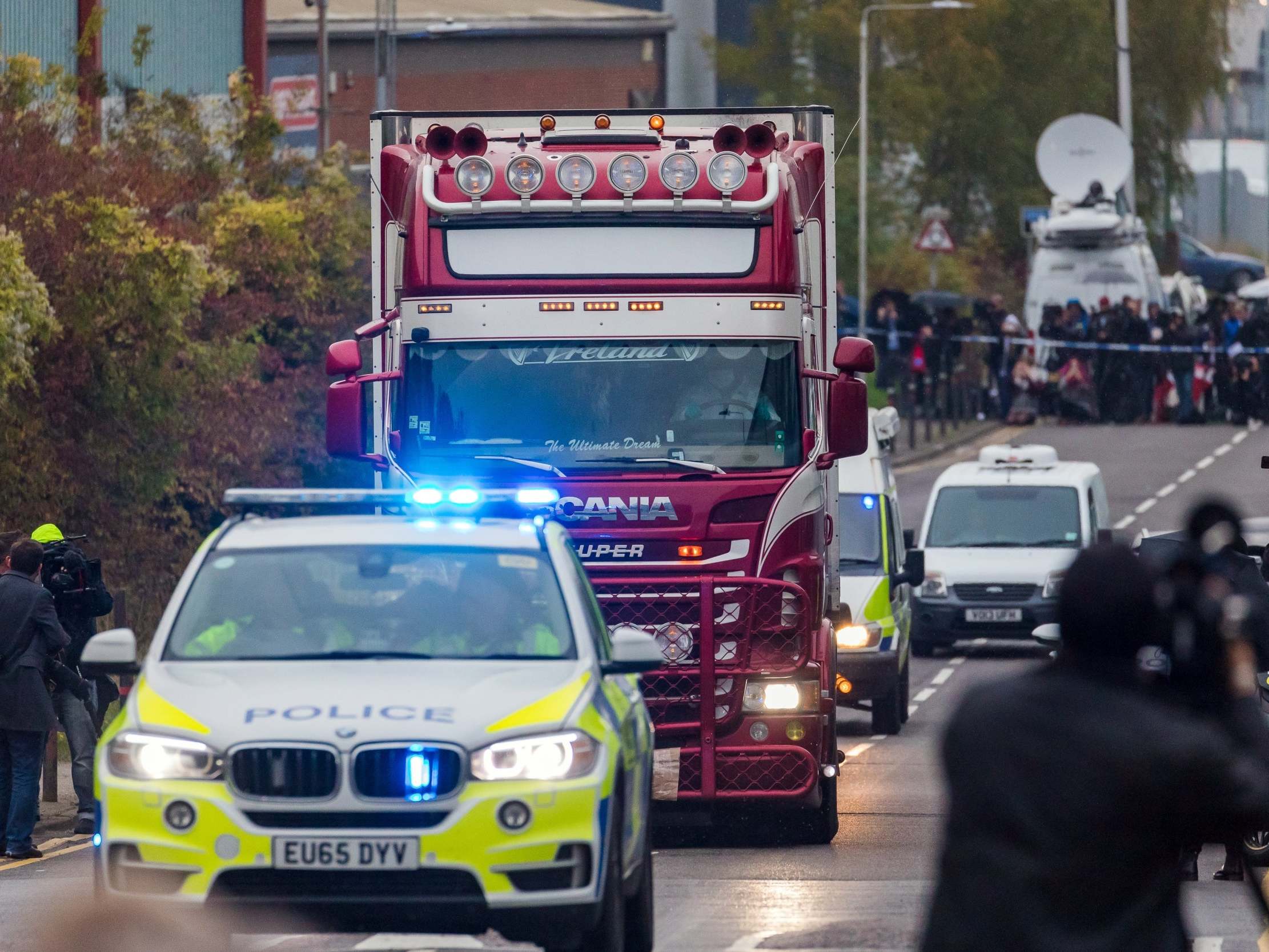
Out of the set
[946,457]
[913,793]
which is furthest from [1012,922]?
[946,457]

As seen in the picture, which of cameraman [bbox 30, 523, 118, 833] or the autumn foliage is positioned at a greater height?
the autumn foliage

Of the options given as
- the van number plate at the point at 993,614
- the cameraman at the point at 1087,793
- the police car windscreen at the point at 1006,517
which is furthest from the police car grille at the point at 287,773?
the police car windscreen at the point at 1006,517

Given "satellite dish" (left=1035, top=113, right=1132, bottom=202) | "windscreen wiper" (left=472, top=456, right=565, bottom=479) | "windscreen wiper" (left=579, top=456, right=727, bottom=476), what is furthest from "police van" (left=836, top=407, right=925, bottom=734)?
"satellite dish" (left=1035, top=113, right=1132, bottom=202)

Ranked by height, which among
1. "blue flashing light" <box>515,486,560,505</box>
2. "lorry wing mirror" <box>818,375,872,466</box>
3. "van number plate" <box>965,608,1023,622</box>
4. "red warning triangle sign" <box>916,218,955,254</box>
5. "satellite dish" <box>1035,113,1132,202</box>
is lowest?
"van number plate" <box>965,608,1023,622</box>

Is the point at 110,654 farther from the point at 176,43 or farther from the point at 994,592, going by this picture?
the point at 176,43

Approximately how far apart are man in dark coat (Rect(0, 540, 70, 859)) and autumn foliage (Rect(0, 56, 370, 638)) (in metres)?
4.73

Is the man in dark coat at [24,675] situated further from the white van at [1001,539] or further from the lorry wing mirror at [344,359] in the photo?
the white van at [1001,539]

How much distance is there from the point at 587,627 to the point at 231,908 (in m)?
1.61

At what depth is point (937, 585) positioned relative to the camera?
2602 cm

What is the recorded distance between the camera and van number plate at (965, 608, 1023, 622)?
25609 mm

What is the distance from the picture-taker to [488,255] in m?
13.2

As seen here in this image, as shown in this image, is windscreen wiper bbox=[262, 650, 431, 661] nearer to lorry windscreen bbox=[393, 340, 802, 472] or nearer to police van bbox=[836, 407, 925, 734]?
lorry windscreen bbox=[393, 340, 802, 472]

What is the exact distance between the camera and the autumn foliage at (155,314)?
2152cm

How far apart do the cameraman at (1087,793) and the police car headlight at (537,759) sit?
10.6ft
